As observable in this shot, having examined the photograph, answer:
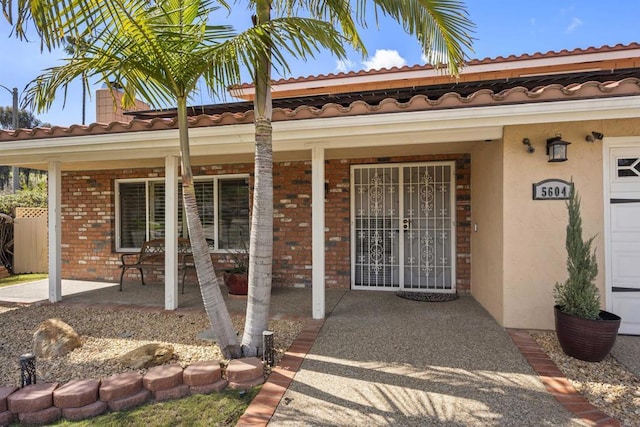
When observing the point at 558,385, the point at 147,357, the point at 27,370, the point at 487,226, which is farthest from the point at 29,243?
the point at 558,385

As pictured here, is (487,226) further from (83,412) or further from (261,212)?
(83,412)

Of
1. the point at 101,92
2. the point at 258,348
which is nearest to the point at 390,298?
the point at 258,348

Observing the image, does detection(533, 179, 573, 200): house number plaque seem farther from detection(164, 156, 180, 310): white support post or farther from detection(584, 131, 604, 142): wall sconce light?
detection(164, 156, 180, 310): white support post

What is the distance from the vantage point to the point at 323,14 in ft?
12.7

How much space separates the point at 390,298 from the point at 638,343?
3.37m

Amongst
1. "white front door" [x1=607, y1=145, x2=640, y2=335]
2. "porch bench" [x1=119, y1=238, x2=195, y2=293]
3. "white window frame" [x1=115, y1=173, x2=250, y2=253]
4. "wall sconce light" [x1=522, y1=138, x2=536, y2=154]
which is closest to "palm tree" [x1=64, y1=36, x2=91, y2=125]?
"porch bench" [x1=119, y1=238, x2=195, y2=293]

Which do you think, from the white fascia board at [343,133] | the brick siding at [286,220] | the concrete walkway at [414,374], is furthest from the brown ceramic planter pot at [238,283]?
the white fascia board at [343,133]

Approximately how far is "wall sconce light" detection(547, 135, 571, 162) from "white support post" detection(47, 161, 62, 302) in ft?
25.9

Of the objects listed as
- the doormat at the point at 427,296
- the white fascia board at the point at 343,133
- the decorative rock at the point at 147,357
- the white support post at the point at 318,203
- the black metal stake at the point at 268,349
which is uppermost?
the white fascia board at the point at 343,133

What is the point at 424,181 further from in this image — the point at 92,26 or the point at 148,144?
the point at 92,26

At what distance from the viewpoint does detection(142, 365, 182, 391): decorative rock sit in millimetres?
3180

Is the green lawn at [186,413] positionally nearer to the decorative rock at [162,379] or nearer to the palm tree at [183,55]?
the decorative rock at [162,379]

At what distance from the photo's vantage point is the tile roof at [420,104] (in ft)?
12.7

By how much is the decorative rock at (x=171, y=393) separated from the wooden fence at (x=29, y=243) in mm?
9705
